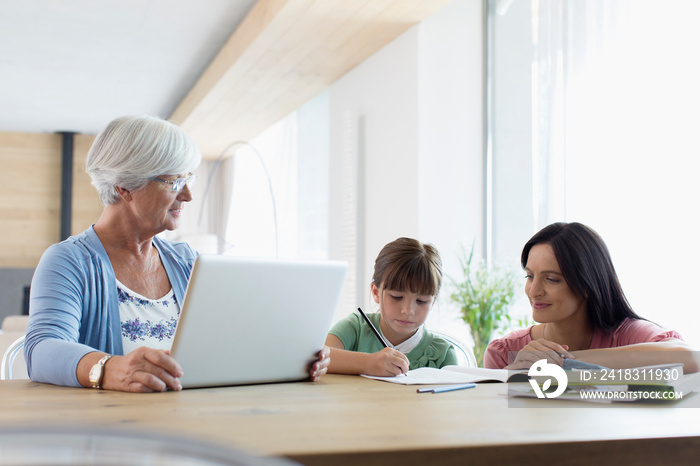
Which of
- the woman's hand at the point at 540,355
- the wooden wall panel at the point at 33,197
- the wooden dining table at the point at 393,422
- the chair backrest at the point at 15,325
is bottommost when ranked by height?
the chair backrest at the point at 15,325

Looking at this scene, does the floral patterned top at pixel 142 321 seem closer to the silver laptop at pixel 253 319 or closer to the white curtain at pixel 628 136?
the silver laptop at pixel 253 319

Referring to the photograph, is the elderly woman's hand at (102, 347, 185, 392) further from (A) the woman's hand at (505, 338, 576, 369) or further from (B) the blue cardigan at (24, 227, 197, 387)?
(A) the woman's hand at (505, 338, 576, 369)

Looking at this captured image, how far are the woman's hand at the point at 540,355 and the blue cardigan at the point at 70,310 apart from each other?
88cm

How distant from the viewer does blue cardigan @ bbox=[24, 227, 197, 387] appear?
4.33 ft

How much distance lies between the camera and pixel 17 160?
351 inches

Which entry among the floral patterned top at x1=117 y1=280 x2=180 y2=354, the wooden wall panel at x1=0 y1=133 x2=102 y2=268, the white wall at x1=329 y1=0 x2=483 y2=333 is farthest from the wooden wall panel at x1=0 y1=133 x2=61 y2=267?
the floral patterned top at x1=117 y1=280 x2=180 y2=354

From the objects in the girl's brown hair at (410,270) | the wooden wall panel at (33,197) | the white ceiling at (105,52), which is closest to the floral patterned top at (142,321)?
the girl's brown hair at (410,270)

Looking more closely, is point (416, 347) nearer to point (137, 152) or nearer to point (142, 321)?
point (142, 321)

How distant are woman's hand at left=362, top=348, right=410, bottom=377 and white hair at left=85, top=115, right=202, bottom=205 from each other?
0.68 metres

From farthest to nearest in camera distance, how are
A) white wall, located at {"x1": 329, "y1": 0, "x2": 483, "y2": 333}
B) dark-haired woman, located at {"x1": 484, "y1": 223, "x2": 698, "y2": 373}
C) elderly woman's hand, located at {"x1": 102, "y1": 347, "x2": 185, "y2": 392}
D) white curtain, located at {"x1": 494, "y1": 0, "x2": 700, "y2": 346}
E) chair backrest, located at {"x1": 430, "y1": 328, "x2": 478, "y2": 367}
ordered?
A: white wall, located at {"x1": 329, "y1": 0, "x2": 483, "y2": 333} → white curtain, located at {"x1": 494, "y1": 0, "x2": 700, "y2": 346} → chair backrest, located at {"x1": 430, "y1": 328, "x2": 478, "y2": 367} → dark-haired woman, located at {"x1": 484, "y1": 223, "x2": 698, "y2": 373} → elderly woman's hand, located at {"x1": 102, "y1": 347, "x2": 185, "y2": 392}

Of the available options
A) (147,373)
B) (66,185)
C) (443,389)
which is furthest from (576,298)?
(66,185)

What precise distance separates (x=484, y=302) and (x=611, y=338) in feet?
6.06

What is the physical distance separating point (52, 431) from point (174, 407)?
85 cm

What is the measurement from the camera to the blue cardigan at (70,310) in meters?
1.32
